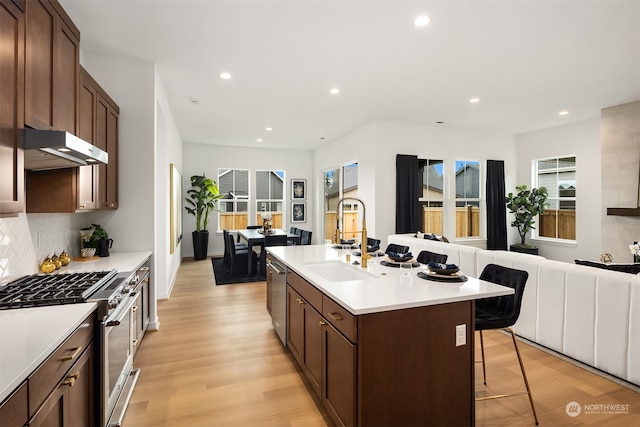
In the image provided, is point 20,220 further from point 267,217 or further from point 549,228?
point 549,228

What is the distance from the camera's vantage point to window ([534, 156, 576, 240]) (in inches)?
245

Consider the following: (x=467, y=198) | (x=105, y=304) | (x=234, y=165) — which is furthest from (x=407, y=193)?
(x=105, y=304)

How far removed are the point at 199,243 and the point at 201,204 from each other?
0.97 m

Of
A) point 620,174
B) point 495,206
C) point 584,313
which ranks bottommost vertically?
point 584,313

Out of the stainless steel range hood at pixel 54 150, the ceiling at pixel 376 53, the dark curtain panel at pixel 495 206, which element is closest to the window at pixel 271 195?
the ceiling at pixel 376 53

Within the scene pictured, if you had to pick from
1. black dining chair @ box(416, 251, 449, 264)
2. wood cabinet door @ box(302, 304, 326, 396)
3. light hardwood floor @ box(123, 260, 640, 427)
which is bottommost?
light hardwood floor @ box(123, 260, 640, 427)

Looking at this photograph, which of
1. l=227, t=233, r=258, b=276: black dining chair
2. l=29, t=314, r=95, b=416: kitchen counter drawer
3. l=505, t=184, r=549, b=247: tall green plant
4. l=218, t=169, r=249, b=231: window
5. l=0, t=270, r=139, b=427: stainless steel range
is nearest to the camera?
l=29, t=314, r=95, b=416: kitchen counter drawer

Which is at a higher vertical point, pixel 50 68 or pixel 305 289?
pixel 50 68

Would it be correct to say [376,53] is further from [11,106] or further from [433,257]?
[11,106]

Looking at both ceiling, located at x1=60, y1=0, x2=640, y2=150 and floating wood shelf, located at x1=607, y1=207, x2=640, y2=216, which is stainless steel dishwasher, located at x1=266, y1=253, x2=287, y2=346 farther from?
floating wood shelf, located at x1=607, y1=207, x2=640, y2=216

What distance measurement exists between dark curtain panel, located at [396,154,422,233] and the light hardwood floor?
2995mm

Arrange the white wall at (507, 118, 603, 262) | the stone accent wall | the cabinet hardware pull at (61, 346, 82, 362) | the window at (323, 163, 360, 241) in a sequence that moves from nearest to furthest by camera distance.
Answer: the cabinet hardware pull at (61, 346, 82, 362) → the stone accent wall → the white wall at (507, 118, 603, 262) → the window at (323, 163, 360, 241)

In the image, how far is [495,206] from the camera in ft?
22.7

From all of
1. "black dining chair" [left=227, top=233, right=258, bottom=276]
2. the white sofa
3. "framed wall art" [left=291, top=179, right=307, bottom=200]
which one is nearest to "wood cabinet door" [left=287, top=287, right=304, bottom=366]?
the white sofa
